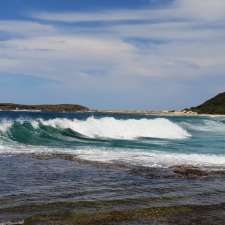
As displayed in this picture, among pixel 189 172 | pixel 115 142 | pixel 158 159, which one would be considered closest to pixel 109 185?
pixel 189 172

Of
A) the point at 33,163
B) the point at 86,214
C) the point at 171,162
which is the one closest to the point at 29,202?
the point at 86,214

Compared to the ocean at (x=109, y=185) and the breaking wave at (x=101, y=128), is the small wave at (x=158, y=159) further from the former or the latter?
the breaking wave at (x=101, y=128)

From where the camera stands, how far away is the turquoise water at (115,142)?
2770cm

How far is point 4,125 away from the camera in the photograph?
44.8 meters

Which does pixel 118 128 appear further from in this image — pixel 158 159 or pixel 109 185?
pixel 109 185

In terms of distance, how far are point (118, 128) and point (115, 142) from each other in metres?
16.4

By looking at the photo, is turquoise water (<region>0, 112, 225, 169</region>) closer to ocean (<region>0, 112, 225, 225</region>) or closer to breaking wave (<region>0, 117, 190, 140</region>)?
breaking wave (<region>0, 117, 190, 140</region>)

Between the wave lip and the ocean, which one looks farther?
the wave lip

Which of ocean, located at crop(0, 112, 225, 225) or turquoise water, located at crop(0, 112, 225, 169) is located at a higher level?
turquoise water, located at crop(0, 112, 225, 169)

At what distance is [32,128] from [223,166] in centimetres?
2591

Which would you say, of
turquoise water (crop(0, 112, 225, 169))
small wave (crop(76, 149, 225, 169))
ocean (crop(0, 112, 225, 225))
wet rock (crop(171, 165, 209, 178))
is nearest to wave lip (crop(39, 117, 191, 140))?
turquoise water (crop(0, 112, 225, 169))

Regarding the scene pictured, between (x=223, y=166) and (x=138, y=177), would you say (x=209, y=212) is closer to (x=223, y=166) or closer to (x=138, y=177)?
(x=138, y=177)

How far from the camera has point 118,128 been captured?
59.0 m

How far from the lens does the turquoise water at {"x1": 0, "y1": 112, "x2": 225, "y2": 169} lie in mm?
27703
